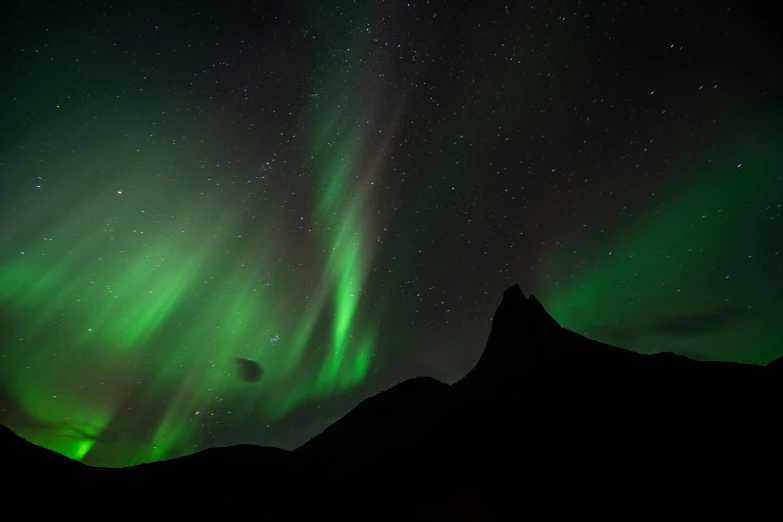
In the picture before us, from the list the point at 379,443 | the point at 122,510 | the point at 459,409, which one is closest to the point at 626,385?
the point at 459,409

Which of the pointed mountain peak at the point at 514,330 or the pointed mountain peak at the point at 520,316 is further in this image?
the pointed mountain peak at the point at 520,316

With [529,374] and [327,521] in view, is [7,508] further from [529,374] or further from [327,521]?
[529,374]

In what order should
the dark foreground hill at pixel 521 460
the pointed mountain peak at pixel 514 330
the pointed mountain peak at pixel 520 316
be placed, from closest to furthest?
the dark foreground hill at pixel 521 460, the pointed mountain peak at pixel 514 330, the pointed mountain peak at pixel 520 316

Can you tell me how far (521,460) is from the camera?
48.3 ft

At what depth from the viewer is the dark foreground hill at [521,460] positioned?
10.3 m

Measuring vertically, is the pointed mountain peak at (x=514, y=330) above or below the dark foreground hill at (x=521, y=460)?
above

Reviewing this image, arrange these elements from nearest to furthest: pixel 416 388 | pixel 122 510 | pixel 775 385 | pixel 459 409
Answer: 1. pixel 775 385
2. pixel 122 510
3. pixel 459 409
4. pixel 416 388

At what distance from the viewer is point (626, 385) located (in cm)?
1645

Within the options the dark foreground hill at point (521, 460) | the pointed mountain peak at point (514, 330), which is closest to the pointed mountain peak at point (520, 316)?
the pointed mountain peak at point (514, 330)

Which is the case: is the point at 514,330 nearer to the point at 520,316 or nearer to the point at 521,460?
the point at 520,316

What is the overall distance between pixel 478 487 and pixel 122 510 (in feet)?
55.6

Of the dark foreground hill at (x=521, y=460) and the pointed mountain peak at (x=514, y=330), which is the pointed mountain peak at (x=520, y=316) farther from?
the dark foreground hill at (x=521, y=460)

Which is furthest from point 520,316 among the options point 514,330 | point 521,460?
point 521,460

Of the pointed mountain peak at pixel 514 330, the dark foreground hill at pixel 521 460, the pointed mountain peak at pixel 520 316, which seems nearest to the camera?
the dark foreground hill at pixel 521 460
